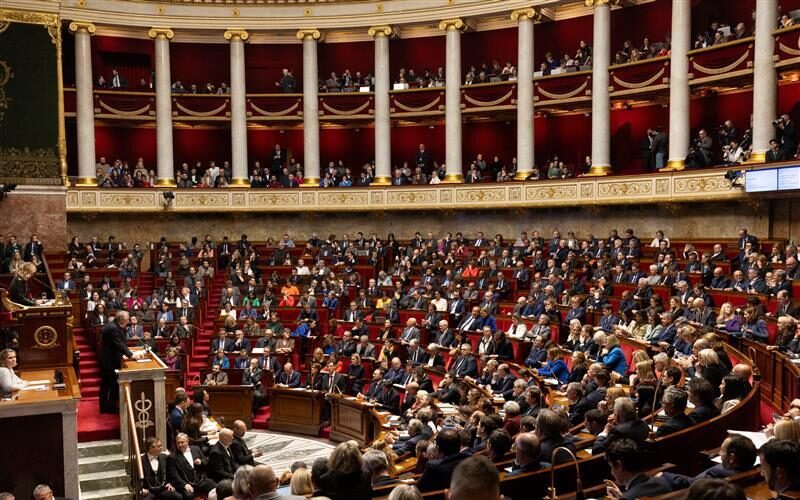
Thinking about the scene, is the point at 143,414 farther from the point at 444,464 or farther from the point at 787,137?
the point at 787,137

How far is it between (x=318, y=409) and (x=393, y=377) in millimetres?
1860

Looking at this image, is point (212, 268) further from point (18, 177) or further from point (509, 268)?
point (509, 268)

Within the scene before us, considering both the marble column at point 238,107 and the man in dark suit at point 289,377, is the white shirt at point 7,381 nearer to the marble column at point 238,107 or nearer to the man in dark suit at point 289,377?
the man in dark suit at point 289,377

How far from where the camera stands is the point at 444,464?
5863mm

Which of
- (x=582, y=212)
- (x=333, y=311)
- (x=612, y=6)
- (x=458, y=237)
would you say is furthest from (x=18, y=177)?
(x=612, y=6)

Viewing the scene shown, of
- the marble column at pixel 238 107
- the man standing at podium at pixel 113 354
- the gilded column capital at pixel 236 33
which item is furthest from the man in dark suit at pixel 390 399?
the gilded column capital at pixel 236 33

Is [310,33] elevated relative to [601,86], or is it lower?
elevated

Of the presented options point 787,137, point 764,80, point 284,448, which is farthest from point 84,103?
point 787,137

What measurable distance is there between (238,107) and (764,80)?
16480mm

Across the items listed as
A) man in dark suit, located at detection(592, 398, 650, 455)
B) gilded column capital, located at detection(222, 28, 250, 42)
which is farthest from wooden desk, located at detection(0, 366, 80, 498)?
gilded column capital, located at detection(222, 28, 250, 42)

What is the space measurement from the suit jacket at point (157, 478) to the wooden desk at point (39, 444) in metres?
1.00

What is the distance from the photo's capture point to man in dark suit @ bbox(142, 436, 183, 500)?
8359 mm

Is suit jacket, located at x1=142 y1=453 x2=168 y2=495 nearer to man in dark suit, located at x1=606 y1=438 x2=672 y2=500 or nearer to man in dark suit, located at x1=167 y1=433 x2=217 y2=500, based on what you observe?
man in dark suit, located at x1=167 y1=433 x2=217 y2=500

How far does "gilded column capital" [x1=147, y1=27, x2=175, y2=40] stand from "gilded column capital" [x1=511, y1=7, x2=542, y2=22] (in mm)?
11346
